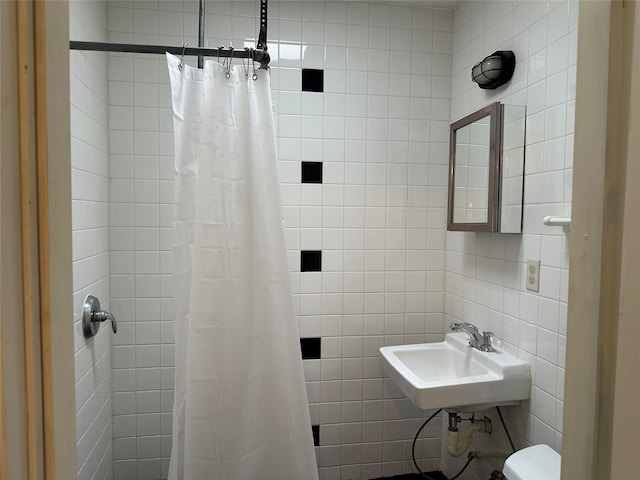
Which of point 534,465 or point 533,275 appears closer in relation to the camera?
point 534,465

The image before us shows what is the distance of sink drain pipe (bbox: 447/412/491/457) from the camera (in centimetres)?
177

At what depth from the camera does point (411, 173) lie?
2.18 meters

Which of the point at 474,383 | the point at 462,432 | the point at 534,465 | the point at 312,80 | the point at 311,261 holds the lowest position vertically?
the point at 462,432

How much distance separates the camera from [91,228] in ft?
5.53

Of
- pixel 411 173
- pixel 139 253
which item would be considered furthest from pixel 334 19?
pixel 139 253

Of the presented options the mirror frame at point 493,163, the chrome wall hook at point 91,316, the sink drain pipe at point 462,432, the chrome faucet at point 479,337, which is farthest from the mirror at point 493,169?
the chrome wall hook at point 91,316

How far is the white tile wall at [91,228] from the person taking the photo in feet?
4.97

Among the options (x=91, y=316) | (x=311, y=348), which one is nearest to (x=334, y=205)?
(x=311, y=348)

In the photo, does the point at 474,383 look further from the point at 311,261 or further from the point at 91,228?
the point at 91,228

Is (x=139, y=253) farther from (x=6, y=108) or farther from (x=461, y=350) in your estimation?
(x=6, y=108)

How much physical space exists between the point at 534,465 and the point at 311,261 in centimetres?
127

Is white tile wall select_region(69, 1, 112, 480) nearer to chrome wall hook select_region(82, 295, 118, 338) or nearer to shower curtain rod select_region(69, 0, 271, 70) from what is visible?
chrome wall hook select_region(82, 295, 118, 338)

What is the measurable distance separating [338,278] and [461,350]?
0.70 metres

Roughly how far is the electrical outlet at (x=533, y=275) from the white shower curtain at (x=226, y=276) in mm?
946
